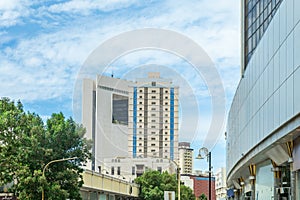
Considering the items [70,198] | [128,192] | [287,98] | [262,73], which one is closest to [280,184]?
[262,73]

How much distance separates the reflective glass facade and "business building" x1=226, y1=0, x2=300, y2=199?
7 cm

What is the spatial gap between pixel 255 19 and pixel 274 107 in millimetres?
21977

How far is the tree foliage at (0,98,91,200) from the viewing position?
4216 centimetres

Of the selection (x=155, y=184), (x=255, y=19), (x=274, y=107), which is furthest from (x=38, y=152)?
(x=155, y=184)

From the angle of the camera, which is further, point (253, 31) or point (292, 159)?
point (253, 31)

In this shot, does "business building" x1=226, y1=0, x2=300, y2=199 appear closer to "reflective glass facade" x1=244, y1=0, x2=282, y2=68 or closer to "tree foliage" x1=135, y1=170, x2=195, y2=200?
"reflective glass facade" x1=244, y1=0, x2=282, y2=68

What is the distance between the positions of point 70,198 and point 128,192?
41.1m

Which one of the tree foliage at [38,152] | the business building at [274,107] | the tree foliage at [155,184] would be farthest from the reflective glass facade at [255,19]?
the tree foliage at [155,184]

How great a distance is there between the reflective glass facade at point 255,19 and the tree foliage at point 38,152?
1483 cm

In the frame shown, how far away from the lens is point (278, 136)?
920 inches

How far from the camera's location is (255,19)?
44.9m

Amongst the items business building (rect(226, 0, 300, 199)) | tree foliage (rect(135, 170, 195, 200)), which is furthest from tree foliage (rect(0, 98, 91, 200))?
tree foliage (rect(135, 170, 195, 200))

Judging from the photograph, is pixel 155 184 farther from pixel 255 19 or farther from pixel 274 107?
pixel 274 107

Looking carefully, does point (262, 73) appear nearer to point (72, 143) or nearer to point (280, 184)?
point (280, 184)
